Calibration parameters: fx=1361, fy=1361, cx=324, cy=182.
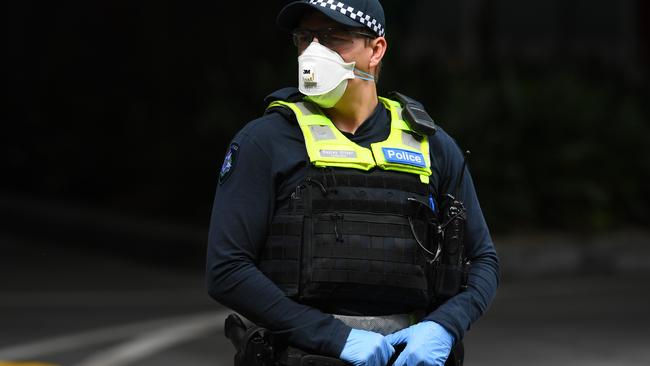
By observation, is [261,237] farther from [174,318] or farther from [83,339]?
[174,318]

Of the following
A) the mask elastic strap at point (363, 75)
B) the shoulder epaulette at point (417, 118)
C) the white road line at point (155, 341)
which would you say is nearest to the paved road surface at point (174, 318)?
the white road line at point (155, 341)

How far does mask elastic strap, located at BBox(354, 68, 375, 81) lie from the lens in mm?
3439

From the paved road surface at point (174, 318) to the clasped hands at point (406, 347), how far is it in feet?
14.2

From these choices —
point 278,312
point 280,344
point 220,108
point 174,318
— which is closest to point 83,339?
point 174,318

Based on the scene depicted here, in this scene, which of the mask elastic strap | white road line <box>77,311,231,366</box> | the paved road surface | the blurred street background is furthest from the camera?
the blurred street background

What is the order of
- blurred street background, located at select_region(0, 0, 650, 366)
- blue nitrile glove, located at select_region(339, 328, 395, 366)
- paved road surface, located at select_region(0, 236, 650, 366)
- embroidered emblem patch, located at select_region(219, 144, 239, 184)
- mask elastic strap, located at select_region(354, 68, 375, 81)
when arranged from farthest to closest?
blurred street background, located at select_region(0, 0, 650, 366) < paved road surface, located at select_region(0, 236, 650, 366) < mask elastic strap, located at select_region(354, 68, 375, 81) < embroidered emblem patch, located at select_region(219, 144, 239, 184) < blue nitrile glove, located at select_region(339, 328, 395, 366)

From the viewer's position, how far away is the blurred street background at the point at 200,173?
8.72 m

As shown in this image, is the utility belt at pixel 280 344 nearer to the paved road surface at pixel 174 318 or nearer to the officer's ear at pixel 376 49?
the officer's ear at pixel 376 49

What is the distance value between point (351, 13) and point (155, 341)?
17.1 ft

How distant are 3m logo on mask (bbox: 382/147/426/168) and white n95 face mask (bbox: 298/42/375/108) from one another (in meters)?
0.19

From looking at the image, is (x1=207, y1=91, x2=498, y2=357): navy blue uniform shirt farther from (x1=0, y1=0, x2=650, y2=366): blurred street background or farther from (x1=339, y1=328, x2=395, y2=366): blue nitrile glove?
(x1=0, y1=0, x2=650, y2=366): blurred street background

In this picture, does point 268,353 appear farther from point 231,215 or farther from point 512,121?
point 512,121

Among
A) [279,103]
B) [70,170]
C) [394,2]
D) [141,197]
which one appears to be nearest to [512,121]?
[394,2]

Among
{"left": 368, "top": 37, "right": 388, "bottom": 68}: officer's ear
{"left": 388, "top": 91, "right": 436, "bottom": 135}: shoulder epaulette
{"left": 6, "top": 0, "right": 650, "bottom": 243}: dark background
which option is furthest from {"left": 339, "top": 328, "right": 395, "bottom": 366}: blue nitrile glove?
{"left": 6, "top": 0, "right": 650, "bottom": 243}: dark background
